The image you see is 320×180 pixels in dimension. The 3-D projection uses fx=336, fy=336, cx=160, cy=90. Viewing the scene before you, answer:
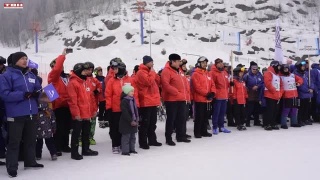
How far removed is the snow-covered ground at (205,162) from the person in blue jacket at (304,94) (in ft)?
6.85

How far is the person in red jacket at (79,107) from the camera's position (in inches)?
232

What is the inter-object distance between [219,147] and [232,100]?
9.93ft

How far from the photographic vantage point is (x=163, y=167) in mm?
5156

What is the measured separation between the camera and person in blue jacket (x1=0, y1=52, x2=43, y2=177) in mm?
4855

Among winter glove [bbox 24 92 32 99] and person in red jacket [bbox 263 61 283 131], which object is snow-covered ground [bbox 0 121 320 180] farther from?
person in red jacket [bbox 263 61 283 131]

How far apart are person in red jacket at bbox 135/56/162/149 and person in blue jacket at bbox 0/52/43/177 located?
2275mm

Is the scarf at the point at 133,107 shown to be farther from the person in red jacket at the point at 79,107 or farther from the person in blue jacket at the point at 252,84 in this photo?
the person in blue jacket at the point at 252,84

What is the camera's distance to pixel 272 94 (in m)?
8.69

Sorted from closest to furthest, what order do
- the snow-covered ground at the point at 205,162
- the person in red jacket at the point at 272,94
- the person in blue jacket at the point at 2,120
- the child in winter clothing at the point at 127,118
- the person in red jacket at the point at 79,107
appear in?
the snow-covered ground at the point at 205,162 < the person in blue jacket at the point at 2,120 < the person in red jacket at the point at 79,107 < the child in winter clothing at the point at 127,118 < the person in red jacket at the point at 272,94

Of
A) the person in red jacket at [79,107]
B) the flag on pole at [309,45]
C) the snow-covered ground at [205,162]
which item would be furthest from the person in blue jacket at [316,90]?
the person in red jacket at [79,107]

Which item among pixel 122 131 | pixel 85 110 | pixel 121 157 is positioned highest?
pixel 85 110

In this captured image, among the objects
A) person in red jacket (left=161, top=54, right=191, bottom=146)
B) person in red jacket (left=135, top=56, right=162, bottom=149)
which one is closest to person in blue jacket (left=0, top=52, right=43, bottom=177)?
person in red jacket (left=135, top=56, right=162, bottom=149)

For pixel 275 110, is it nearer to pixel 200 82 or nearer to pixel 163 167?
pixel 200 82

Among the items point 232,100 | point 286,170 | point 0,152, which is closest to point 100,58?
point 232,100
